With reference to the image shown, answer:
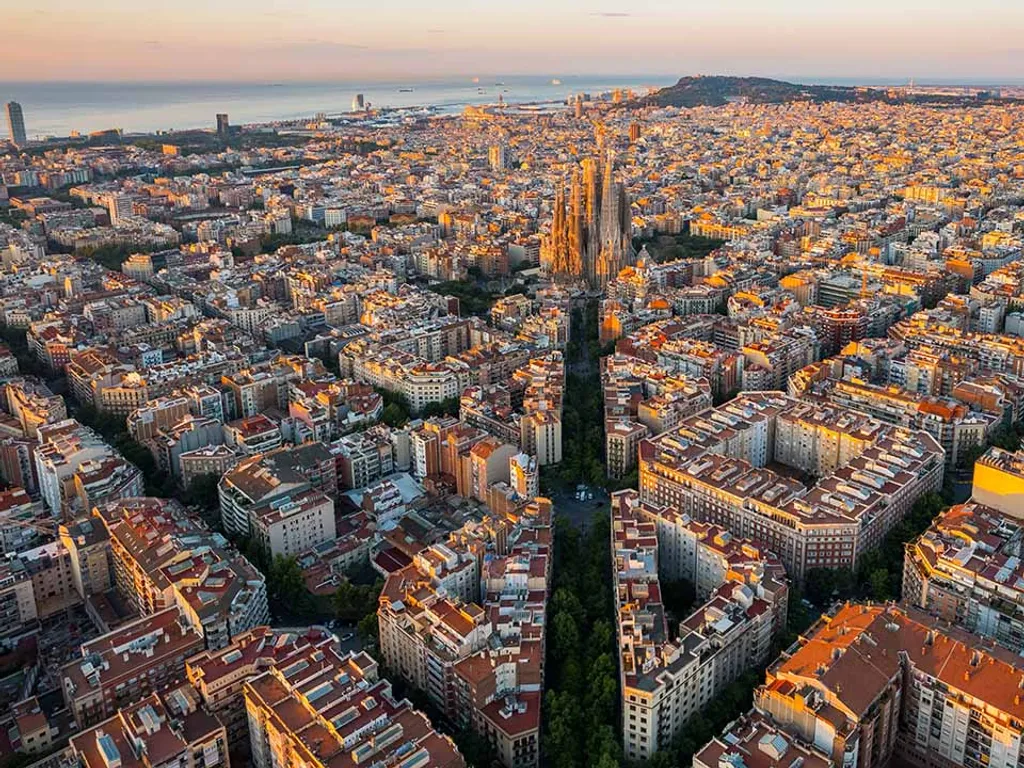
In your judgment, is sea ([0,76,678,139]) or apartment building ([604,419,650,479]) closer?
apartment building ([604,419,650,479])

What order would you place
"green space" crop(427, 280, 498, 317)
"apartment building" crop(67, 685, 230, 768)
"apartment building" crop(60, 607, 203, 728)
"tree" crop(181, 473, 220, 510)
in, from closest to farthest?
"apartment building" crop(67, 685, 230, 768)
"apartment building" crop(60, 607, 203, 728)
"tree" crop(181, 473, 220, 510)
"green space" crop(427, 280, 498, 317)

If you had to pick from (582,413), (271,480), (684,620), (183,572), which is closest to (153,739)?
(183,572)

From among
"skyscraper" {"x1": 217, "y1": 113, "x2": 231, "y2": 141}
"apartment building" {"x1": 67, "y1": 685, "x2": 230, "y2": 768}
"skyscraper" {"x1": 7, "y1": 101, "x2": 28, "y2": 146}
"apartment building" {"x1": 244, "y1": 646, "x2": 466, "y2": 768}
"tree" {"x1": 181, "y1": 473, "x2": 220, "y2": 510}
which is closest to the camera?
"apartment building" {"x1": 244, "y1": 646, "x2": 466, "y2": 768}

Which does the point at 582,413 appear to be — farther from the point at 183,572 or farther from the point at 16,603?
the point at 16,603

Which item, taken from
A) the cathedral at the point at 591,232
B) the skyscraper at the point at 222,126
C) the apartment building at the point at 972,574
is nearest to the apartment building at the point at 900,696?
the apartment building at the point at 972,574

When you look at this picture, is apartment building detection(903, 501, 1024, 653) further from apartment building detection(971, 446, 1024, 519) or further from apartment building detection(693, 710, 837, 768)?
apartment building detection(693, 710, 837, 768)

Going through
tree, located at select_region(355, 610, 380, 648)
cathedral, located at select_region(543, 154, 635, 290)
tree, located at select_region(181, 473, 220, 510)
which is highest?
cathedral, located at select_region(543, 154, 635, 290)

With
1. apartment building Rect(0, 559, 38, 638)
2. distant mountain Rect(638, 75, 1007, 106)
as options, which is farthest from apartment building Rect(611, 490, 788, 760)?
distant mountain Rect(638, 75, 1007, 106)

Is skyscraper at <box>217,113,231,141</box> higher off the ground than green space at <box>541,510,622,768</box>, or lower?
higher
